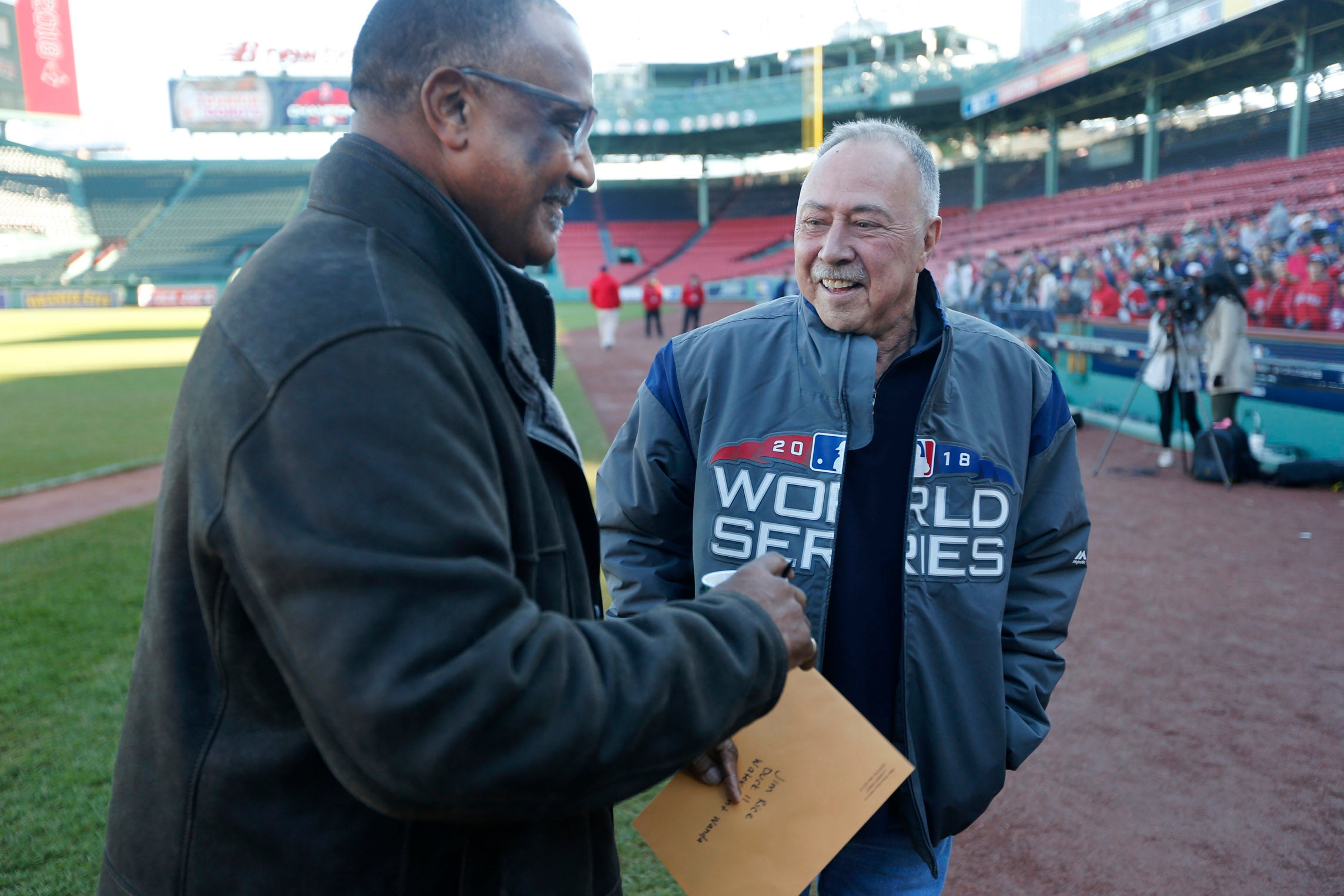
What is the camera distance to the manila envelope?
4.73 feet

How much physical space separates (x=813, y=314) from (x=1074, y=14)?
55.3 m

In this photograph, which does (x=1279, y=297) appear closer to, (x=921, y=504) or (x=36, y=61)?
(x=921, y=504)

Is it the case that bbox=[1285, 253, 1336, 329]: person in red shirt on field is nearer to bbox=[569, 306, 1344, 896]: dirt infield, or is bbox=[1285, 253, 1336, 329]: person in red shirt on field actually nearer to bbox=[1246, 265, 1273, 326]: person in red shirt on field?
bbox=[1246, 265, 1273, 326]: person in red shirt on field

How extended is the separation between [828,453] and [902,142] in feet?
2.65

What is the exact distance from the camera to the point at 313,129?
5444 centimetres

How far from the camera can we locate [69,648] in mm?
4707

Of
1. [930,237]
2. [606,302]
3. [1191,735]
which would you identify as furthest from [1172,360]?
[606,302]

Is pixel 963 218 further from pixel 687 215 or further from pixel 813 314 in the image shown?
pixel 813 314

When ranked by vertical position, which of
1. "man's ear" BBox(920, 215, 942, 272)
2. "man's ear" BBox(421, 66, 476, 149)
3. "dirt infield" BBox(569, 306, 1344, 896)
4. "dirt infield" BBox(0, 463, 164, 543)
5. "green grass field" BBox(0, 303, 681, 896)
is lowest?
"dirt infield" BBox(569, 306, 1344, 896)

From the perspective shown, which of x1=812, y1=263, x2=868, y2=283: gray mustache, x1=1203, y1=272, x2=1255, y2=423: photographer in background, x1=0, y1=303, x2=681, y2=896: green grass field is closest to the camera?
x1=812, y1=263, x2=868, y2=283: gray mustache

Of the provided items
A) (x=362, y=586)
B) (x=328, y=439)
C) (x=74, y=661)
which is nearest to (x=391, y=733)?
(x=362, y=586)

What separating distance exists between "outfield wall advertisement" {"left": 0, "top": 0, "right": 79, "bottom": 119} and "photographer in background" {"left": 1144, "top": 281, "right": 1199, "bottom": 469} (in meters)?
56.5

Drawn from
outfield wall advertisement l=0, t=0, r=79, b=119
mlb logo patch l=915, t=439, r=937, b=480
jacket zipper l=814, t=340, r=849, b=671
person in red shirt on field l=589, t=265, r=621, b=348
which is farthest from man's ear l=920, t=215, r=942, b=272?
outfield wall advertisement l=0, t=0, r=79, b=119

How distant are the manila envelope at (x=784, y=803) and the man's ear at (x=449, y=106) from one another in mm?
972
